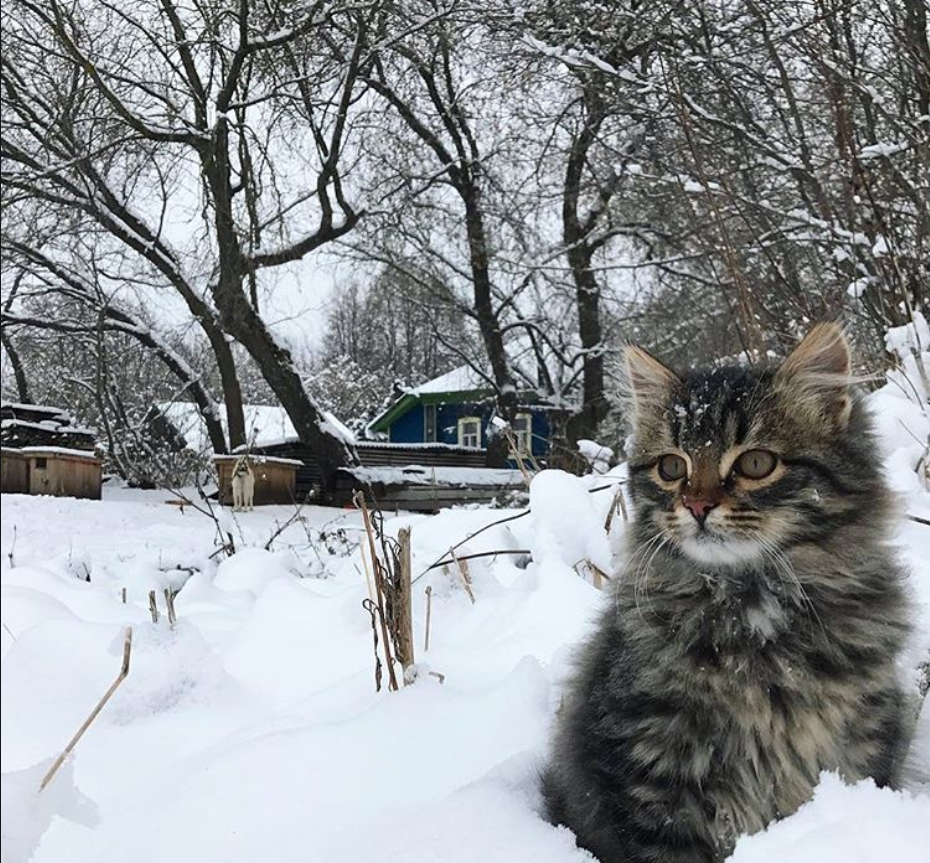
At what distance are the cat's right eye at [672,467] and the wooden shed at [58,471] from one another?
10496 mm

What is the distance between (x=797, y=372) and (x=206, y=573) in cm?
427

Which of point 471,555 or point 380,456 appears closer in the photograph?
point 471,555

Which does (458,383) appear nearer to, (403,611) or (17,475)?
(17,475)

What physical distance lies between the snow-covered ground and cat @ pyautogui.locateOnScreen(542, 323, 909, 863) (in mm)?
193

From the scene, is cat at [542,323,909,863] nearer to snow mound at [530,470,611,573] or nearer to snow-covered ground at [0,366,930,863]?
snow-covered ground at [0,366,930,863]

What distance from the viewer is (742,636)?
176cm

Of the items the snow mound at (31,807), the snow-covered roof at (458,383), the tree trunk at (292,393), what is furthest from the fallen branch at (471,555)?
the snow-covered roof at (458,383)

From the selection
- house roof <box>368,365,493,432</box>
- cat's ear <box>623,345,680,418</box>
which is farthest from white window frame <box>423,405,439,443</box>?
cat's ear <box>623,345,680,418</box>

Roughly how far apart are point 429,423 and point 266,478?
15054 millimetres

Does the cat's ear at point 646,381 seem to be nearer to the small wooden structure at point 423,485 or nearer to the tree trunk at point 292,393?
the small wooden structure at point 423,485

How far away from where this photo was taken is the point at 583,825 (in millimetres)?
1751

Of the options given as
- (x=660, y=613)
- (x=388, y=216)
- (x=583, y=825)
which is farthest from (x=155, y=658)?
(x=388, y=216)

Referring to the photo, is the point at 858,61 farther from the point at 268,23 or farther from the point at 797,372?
the point at 268,23

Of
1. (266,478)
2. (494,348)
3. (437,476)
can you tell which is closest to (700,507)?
(266,478)
